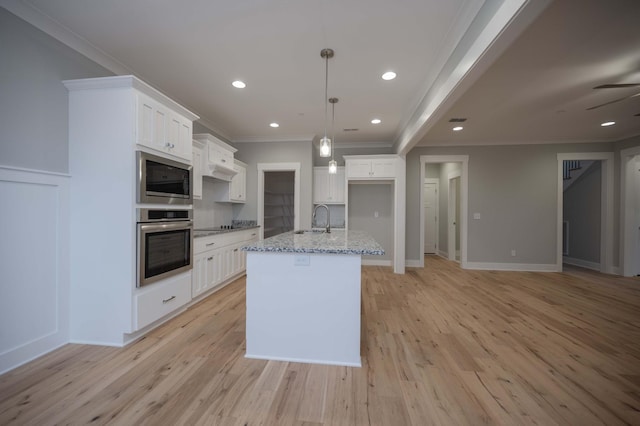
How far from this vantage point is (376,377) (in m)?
1.85

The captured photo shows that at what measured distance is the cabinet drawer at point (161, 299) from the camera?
2.32m

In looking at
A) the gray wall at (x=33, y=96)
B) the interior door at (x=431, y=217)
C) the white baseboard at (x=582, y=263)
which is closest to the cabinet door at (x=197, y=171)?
the gray wall at (x=33, y=96)

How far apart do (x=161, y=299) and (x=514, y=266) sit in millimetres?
6307

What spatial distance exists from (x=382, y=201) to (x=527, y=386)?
4.31 meters

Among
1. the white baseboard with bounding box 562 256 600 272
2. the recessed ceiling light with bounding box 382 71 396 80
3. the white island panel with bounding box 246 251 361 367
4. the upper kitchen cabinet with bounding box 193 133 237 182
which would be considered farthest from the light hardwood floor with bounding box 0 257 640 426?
the white baseboard with bounding box 562 256 600 272

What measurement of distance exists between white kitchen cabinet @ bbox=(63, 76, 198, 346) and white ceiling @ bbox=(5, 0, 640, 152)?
54 cm

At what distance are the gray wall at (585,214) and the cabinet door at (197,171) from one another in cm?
769

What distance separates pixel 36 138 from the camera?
2055 mm

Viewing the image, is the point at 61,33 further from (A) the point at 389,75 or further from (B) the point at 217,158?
(A) the point at 389,75

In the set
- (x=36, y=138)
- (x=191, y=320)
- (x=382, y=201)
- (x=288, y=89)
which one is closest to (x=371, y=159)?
(x=382, y=201)

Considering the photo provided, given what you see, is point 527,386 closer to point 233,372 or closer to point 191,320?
point 233,372

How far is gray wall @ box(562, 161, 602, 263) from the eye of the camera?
5496 mm

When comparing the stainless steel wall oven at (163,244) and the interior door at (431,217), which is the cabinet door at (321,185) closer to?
the stainless steel wall oven at (163,244)

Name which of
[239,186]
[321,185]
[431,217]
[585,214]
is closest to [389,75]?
[321,185]
